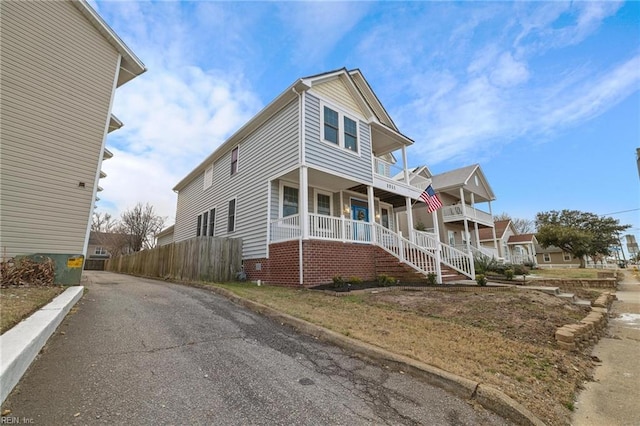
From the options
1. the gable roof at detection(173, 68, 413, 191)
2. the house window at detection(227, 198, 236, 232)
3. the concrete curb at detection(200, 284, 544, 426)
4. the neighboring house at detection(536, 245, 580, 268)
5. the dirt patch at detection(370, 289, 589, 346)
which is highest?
the gable roof at detection(173, 68, 413, 191)

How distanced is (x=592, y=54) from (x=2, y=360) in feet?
53.1

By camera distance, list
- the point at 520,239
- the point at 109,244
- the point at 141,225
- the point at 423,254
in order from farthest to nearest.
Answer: the point at 109,244 < the point at 520,239 < the point at 141,225 < the point at 423,254

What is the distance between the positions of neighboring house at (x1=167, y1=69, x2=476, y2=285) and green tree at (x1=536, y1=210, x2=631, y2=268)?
31.5 m

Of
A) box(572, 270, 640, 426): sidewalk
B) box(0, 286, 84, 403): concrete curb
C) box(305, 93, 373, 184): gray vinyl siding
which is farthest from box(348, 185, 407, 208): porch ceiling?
box(0, 286, 84, 403): concrete curb

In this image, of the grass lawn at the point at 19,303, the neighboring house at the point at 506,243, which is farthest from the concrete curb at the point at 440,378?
the neighboring house at the point at 506,243

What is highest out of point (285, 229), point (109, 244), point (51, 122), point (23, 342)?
→ point (51, 122)

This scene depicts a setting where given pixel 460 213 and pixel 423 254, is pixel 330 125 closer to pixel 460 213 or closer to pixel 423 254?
pixel 423 254

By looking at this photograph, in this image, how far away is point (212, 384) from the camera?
8.66ft

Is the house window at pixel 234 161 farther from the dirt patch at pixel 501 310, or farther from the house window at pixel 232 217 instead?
the dirt patch at pixel 501 310

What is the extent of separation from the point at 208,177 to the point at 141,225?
21118 millimetres

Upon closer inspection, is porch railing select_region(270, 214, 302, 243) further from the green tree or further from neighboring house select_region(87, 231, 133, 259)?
the green tree

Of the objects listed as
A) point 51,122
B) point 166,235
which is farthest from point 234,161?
point 166,235

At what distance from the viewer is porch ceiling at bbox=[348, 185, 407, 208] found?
42.7ft

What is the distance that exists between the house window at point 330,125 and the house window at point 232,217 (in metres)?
5.78
